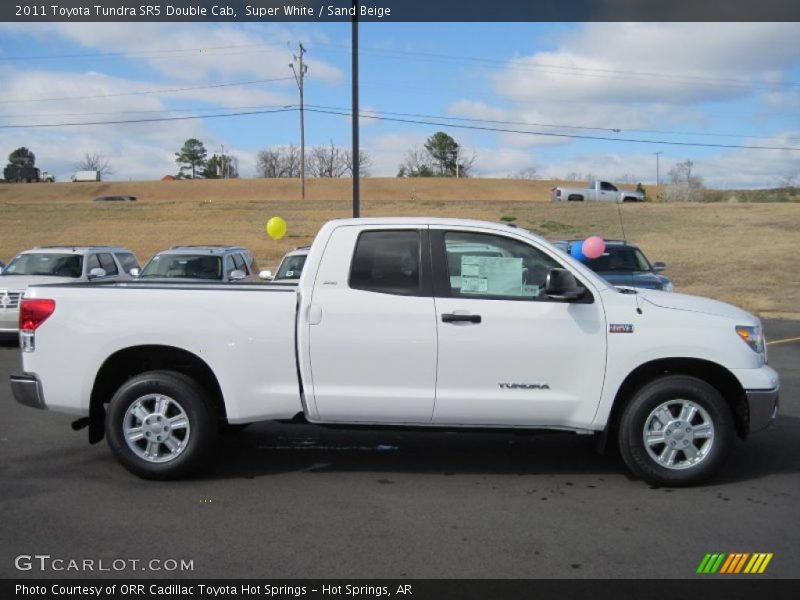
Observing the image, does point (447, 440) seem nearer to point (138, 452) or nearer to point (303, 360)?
point (303, 360)

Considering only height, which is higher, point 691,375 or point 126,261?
point 126,261

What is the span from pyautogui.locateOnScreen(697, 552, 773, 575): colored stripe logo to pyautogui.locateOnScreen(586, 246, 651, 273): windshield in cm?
951

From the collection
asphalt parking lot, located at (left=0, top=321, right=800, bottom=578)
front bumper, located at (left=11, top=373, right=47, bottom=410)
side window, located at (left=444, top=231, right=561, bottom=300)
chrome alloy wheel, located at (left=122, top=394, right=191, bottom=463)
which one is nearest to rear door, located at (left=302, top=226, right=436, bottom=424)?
side window, located at (left=444, top=231, right=561, bottom=300)

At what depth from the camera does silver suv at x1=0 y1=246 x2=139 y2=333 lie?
12258mm

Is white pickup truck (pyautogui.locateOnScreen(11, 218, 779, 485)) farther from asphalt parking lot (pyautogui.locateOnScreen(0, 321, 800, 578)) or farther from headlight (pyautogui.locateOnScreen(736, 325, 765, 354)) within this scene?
asphalt parking lot (pyautogui.locateOnScreen(0, 321, 800, 578))

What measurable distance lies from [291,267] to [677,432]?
8.95m

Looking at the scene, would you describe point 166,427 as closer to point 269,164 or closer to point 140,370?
point 140,370

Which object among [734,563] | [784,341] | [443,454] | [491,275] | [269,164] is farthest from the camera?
[269,164]

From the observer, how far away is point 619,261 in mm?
13984

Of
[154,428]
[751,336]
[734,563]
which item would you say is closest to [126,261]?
[154,428]

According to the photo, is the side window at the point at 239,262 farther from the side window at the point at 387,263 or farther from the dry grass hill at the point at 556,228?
the dry grass hill at the point at 556,228

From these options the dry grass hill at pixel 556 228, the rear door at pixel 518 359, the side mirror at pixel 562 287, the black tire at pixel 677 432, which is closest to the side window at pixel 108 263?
the rear door at pixel 518 359
